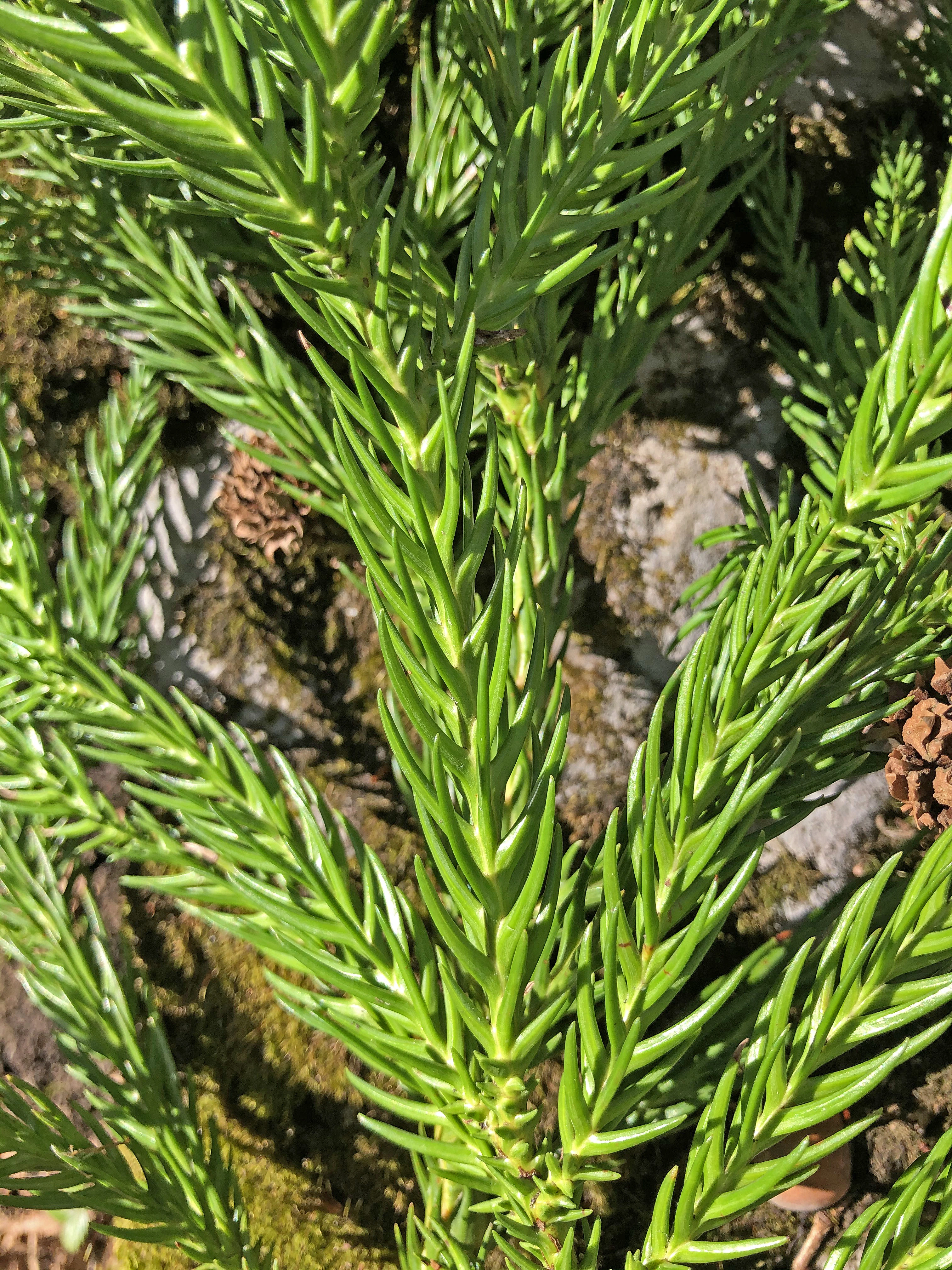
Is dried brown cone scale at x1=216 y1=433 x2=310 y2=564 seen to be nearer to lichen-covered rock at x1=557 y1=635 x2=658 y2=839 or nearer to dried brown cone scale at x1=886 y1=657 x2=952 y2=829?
lichen-covered rock at x1=557 y1=635 x2=658 y2=839

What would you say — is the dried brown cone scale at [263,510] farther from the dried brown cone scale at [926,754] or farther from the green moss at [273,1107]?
the dried brown cone scale at [926,754]

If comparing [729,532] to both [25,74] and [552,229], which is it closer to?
[552,229]

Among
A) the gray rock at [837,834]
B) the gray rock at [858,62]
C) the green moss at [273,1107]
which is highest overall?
the gray rock at [858,62]

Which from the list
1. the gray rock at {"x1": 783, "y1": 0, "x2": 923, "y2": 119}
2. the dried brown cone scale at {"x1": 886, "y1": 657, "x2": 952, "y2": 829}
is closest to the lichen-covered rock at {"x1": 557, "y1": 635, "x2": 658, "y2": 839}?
the dried brown cone scale at {"x1": 886, "y1": 657, "x2": 952, "y2": 829}

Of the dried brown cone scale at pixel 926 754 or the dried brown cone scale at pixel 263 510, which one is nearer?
the dried brown cone scale at pixel 926 754

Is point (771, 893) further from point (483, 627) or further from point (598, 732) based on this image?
point (483, 627)

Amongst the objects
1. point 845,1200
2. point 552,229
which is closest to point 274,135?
point 552,229

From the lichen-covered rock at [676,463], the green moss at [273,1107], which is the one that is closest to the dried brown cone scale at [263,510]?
the lichen-covered rock at [676,463]
